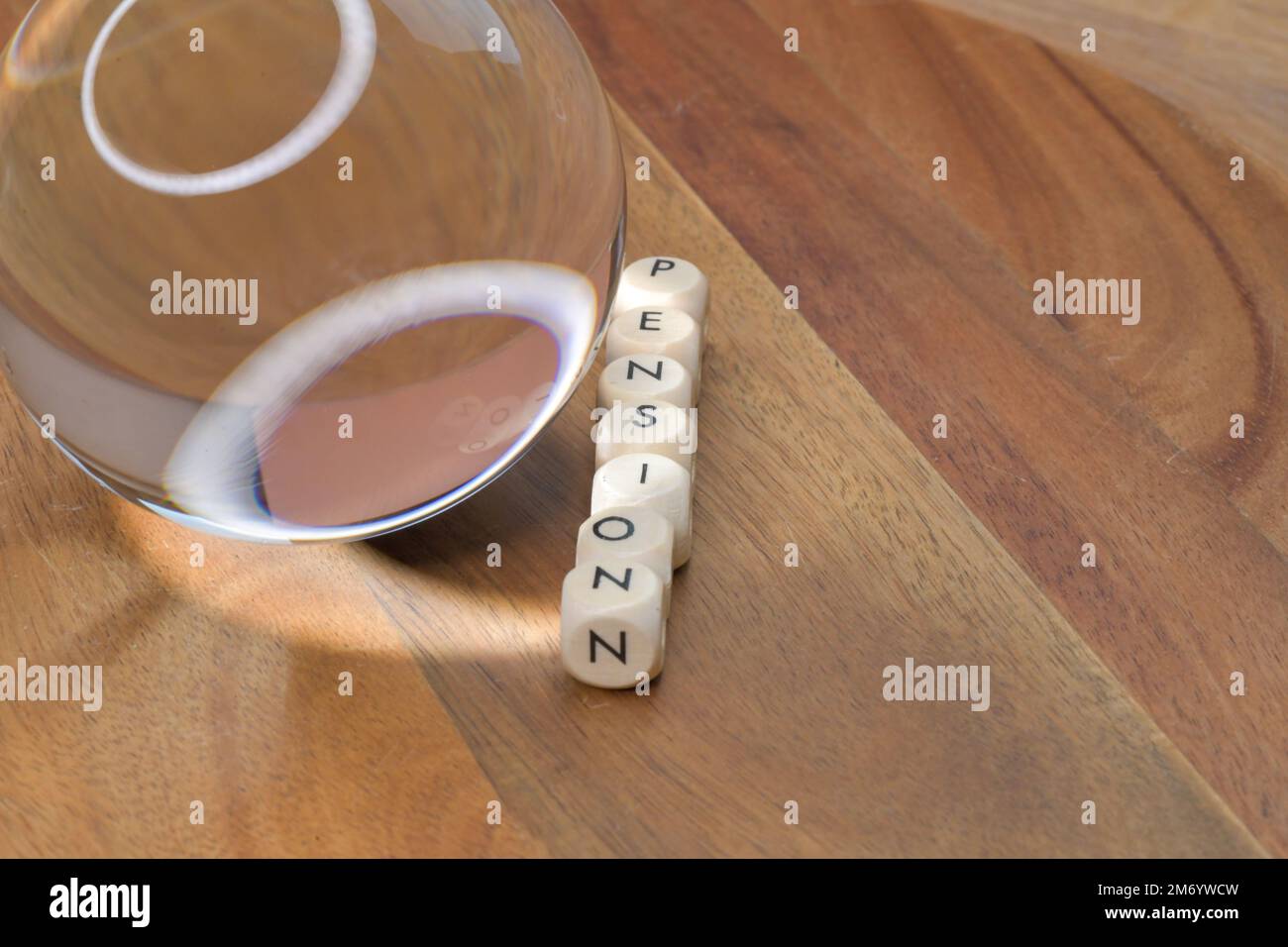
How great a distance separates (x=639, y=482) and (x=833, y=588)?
95mm

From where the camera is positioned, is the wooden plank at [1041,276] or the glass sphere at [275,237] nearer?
the glass sphere at [275,237]

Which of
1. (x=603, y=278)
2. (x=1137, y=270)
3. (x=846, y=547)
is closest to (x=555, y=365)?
(x=603, y=278)

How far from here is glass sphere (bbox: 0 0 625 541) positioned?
57 centimetres

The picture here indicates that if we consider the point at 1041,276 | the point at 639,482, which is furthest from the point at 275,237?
the point at 1041,276

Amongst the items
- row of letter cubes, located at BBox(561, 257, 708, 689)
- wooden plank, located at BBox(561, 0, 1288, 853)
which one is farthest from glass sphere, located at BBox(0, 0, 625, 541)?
wooden plank, located at BBox(561, 0, 1288, 853)

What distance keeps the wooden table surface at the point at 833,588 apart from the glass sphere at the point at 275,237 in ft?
0.28

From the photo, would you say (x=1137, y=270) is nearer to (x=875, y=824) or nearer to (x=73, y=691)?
(x=875, y=824)

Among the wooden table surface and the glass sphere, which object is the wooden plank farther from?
the glass sphere

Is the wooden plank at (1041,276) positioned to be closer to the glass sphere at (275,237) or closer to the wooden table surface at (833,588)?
the wooden table surface at (833,588)

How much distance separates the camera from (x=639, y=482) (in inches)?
27.3

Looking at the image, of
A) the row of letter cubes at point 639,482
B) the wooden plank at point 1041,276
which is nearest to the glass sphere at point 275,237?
the row of letter cubes at point 639,482

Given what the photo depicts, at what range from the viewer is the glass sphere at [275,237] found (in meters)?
0.57

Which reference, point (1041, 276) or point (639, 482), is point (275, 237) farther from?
point (1041, 276)
